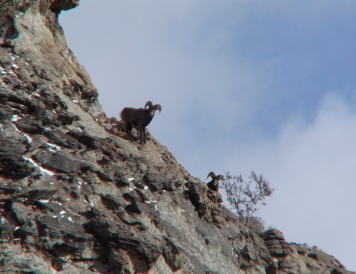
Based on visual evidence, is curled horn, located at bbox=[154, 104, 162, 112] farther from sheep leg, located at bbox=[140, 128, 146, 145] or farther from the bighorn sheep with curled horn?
sheep leg, located at bbox=[140, 128, 146, 145]

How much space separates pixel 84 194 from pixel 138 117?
17.2ft

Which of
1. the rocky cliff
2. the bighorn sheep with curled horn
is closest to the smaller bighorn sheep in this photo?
the rocky cliff

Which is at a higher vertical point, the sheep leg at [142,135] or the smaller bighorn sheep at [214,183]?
the smaller bighorn sheep at [214,183]

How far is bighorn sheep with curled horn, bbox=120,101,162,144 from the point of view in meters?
16.8

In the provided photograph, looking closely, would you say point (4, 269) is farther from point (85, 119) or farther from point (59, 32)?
point (59, 32)

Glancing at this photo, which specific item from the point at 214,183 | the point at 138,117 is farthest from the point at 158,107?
the point at 214,183

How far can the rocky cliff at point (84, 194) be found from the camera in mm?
10531

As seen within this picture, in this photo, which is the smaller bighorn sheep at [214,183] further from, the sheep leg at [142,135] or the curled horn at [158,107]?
the curled horn at [158,107]

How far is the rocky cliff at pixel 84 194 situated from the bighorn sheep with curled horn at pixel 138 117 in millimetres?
494

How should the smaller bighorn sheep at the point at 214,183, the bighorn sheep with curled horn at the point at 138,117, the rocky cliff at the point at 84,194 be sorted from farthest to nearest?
the smaller bighorn sheep at the point at 214,183 → the bighorn sheep with curled horn at the point at 138,117 → the rocky cliff at the point at 84,194

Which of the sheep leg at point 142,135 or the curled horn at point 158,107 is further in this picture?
the sheep leg at point 142,135

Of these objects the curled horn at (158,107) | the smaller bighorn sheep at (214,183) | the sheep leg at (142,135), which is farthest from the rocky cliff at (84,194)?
the curled horn at (158,107)

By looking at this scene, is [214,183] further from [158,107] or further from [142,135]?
[158,107]

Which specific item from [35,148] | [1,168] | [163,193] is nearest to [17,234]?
[1,168]
